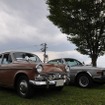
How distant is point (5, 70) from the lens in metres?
9.20

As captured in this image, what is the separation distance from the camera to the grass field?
7.76 meters

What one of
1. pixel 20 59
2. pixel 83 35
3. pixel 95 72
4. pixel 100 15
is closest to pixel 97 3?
pixel 100 15

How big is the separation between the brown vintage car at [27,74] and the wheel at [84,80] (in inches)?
86.0

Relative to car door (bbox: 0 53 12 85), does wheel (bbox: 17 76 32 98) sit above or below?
below

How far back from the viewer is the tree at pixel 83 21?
19.2m

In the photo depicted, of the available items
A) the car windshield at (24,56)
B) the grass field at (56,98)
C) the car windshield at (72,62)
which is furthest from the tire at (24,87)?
the car windshield at (72,62)

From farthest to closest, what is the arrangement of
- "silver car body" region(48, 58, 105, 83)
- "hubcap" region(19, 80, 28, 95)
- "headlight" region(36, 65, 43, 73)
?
"silver car body" region(48, 58, 105, 83) → "hubcap" region(19, 80, 28, 95) → "headlight" region(36, 65, 43, 73)

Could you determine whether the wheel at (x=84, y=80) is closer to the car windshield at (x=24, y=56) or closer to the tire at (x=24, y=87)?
the car windshield at (x=24, y=56)

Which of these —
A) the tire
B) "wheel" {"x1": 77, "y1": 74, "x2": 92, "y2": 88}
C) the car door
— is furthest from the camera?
"wheel" {"x1": 77, "y1": 74, "x2": 92, "y2": 88}

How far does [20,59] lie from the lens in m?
9.27

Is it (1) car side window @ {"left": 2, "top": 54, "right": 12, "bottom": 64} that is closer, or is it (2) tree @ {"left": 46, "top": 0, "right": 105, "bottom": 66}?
(1) car side window @ {"left": 2, "top": 54, "right": 12, "bottom": 64}

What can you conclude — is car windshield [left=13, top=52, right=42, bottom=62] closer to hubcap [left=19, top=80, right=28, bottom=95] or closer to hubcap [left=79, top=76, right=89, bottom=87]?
hubcap [left=19, top=80, right=28, bottom=95]

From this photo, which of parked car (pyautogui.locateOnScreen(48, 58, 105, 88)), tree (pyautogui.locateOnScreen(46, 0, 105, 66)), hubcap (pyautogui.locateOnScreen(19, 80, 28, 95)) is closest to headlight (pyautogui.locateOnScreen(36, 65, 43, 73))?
hubcap (pyautogui.locateOnScreen(19, 80, 28, 95))

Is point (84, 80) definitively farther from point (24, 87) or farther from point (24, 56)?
point (24, 87)
